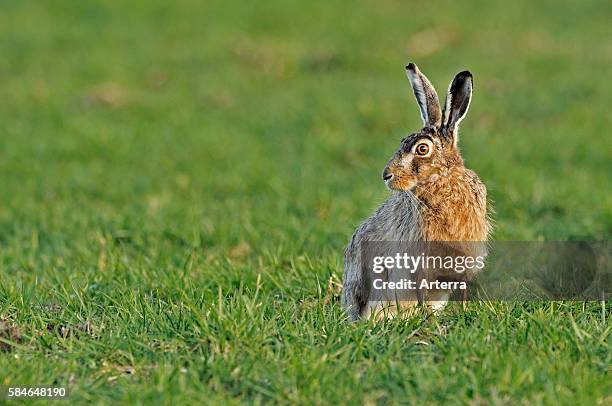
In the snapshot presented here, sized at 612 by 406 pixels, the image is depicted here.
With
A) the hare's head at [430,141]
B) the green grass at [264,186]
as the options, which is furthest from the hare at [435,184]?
the green grass at [264,186]

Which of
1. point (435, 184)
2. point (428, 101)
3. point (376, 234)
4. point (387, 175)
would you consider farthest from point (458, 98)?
point (376, 234)

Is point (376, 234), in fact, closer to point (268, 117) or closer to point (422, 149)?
point (422, 149)

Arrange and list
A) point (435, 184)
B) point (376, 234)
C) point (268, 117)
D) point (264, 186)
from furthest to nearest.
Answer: point (268, 117), point (264, 186), point (376, 234), point (435, 184)

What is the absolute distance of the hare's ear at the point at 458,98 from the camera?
502 cm

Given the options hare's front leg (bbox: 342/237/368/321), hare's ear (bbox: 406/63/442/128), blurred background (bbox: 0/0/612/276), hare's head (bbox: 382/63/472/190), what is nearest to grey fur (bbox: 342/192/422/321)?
hare's front leg (bbox: 342/237/368/321)

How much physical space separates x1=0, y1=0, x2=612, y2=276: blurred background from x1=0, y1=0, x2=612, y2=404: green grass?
4 cm

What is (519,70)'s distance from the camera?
14.4m

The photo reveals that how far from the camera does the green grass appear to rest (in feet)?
14.4

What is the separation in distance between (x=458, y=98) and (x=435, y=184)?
0.47 m

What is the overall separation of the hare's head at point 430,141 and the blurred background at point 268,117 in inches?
67.5

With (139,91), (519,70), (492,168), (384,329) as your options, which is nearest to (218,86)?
(139,91)

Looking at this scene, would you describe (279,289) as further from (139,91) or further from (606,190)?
(139,91)

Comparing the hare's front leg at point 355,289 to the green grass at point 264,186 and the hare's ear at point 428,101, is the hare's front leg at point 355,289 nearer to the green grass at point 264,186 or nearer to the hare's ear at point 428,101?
the green grass at point 264,186

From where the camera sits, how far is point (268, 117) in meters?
12.6
